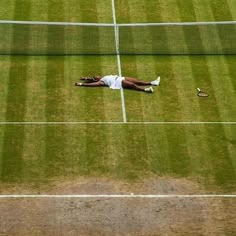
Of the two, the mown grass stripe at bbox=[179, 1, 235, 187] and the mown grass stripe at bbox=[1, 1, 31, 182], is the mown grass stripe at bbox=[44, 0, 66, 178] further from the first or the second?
the mown grass stripe at bbox=[179, 1, 235, 187]

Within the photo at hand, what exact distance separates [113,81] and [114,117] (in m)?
2.06

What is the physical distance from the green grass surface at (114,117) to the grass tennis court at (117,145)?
1.5 inches

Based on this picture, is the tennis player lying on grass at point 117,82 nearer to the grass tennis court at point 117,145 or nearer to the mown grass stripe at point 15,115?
the grass tennis court at point 117,145

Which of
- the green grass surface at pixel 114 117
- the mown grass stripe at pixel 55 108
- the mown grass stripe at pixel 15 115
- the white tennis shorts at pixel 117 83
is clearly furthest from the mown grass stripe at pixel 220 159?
the mown grass stripe at pixel 15 115

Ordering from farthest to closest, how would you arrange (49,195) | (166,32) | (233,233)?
(166,32)
(49,195)
(233,233)

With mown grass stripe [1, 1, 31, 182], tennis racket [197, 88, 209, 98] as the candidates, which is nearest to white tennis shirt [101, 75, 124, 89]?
tennis racket [197, 88, 209, 98]

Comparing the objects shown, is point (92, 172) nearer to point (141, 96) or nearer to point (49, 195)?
point (49, 195)

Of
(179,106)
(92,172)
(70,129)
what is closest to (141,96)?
(179,106)

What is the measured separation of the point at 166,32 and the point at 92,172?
980cm

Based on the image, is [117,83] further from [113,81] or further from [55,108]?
[55,108]

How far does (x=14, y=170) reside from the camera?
23.1m

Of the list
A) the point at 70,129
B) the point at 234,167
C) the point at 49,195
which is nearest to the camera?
the point at 49,195

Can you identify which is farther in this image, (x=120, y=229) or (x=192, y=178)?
(x=192, y=178)

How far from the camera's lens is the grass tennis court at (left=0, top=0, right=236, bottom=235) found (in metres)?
21.2
